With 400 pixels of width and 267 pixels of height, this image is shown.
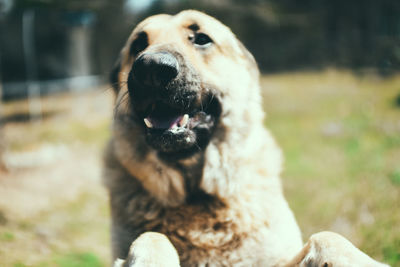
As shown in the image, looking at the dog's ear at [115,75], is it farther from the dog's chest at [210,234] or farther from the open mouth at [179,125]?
the dog's chest at [210,234]

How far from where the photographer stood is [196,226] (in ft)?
7.10

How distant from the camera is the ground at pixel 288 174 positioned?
2955mm

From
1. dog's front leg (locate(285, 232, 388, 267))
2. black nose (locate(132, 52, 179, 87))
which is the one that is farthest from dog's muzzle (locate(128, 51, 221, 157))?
dog's front leg (locate(285, 232, 388, 267))

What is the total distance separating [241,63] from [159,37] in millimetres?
684

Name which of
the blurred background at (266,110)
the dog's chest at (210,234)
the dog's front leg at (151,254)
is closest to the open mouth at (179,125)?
the dog's chest at (210,234)

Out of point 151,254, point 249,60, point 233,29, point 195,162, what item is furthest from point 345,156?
Result: point 233,29

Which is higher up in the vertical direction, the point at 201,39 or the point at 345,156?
the point at 201,39

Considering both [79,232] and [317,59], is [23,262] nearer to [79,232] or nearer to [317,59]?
[79,232]

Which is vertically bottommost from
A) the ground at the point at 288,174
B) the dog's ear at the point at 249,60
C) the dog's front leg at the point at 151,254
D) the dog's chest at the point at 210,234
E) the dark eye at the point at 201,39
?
the ground at the point at 288,174

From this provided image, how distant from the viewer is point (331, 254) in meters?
1.76

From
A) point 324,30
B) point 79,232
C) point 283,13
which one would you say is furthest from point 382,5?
point 79,232

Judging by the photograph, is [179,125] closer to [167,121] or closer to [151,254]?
[167,121]

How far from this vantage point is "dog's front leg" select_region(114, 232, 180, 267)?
1737mm

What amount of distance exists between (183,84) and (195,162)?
1.94ft
